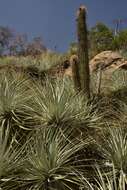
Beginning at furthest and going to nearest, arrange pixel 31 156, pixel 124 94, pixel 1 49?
pixel 1 49, pixel 124 94, pixel 31 156

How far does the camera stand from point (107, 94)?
881cm

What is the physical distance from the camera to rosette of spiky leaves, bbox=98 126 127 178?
5.54 metres

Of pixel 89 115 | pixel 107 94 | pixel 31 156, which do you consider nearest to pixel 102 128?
pixel 89 115

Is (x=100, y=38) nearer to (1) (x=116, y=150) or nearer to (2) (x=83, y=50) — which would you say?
(2) (x=83, y=50)

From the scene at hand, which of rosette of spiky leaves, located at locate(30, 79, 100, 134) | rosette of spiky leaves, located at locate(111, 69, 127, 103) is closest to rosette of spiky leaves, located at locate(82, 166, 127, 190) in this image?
rosette of spiky leaves, located at locate(30, 79, 100, 134)

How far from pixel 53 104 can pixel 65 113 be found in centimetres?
21

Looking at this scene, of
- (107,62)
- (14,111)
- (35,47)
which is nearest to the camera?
(14,111)

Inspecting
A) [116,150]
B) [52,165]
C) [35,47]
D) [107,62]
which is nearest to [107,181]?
[116,150]

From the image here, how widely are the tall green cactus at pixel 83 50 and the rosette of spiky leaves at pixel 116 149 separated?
1.51 m

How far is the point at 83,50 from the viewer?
7691 millimetres

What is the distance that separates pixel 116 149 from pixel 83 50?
2.38m

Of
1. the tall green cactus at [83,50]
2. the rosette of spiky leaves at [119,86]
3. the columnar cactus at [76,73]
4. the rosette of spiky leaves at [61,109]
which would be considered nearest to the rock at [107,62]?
the rosette of spiky leaves at [119,86]

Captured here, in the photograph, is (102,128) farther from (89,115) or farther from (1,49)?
(1,49)

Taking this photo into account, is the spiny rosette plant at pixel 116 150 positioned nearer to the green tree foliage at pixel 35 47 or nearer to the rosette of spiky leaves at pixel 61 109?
the rosette of spiky leaves at pixel 61 109
